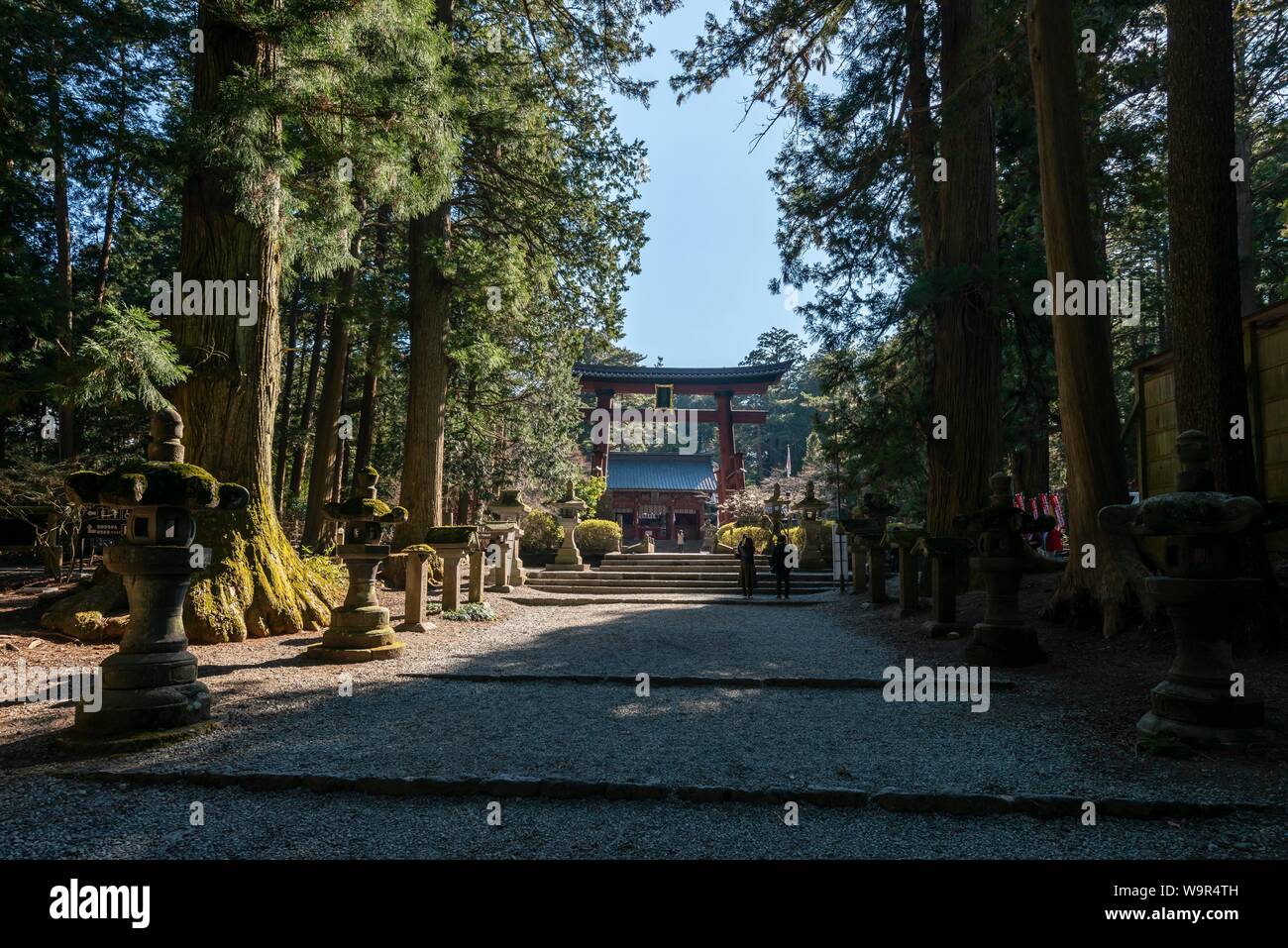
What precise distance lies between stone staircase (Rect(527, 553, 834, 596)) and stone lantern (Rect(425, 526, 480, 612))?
16.6ft

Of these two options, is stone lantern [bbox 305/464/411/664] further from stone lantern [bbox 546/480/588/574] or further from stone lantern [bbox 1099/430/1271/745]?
stone lantern [bbox 546/480/588/574]

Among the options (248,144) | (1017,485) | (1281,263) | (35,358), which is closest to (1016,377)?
(1017,485)

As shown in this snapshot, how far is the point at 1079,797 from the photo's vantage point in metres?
2.92

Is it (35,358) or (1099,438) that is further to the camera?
(35,358)

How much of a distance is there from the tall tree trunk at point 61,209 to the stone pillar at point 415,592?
3.68 metres

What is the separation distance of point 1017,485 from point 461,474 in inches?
533

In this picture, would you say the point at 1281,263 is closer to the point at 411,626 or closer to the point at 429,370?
the point at 429,370

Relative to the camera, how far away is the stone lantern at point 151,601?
3818mm

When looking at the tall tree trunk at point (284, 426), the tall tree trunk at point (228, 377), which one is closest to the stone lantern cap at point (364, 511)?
the tall tree trunk at point (228, 377)
